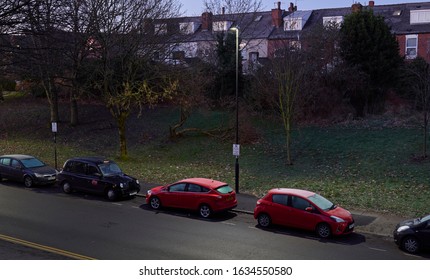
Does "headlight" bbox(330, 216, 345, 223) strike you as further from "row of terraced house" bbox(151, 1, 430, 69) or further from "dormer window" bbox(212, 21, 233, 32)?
"dormer window" bbox(212, 21, 233, 32)

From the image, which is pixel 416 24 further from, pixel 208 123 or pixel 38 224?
pixel 38 224

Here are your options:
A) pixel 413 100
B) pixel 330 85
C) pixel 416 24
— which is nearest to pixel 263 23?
pixel 416 24

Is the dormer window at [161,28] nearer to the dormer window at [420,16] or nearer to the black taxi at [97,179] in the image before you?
the black taxi at [97,179]

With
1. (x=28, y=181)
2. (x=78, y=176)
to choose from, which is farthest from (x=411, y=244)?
(x=28, y=181)

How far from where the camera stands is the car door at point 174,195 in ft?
55.7

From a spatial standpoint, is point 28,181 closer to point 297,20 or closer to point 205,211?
point 205,211

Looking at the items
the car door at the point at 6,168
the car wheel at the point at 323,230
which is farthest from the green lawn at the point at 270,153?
the car door at the point at 6,168

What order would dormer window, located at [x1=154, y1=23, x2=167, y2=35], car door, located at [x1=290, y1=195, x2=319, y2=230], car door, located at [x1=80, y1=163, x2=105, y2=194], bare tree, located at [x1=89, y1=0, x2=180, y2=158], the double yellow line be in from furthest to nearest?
dormer window, located at [x1=154, y1=23, x2=167, y2=35]
bare tree, located at [x1=89, y1=0, x2=180, y2=158]
car door, located at [x1=80, y1=163, x2=105, y2=194]
car door, located at [x1=290, y1=195, x2=319, y2=230]
the double yellow line

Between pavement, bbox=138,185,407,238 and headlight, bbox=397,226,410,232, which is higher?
headlight, bbox=397,226,410,232

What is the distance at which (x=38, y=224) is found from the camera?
15000 mm

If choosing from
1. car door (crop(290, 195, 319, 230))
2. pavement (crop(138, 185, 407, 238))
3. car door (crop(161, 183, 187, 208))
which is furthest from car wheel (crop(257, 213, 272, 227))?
car door (crop(161, 183, 187, 208))

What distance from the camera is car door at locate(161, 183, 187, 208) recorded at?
1698cm

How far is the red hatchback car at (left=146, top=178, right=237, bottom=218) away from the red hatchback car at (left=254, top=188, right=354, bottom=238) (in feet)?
4.92

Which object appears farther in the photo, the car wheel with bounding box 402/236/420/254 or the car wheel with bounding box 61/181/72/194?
the car wheel with bounding box 61/181/72/194
